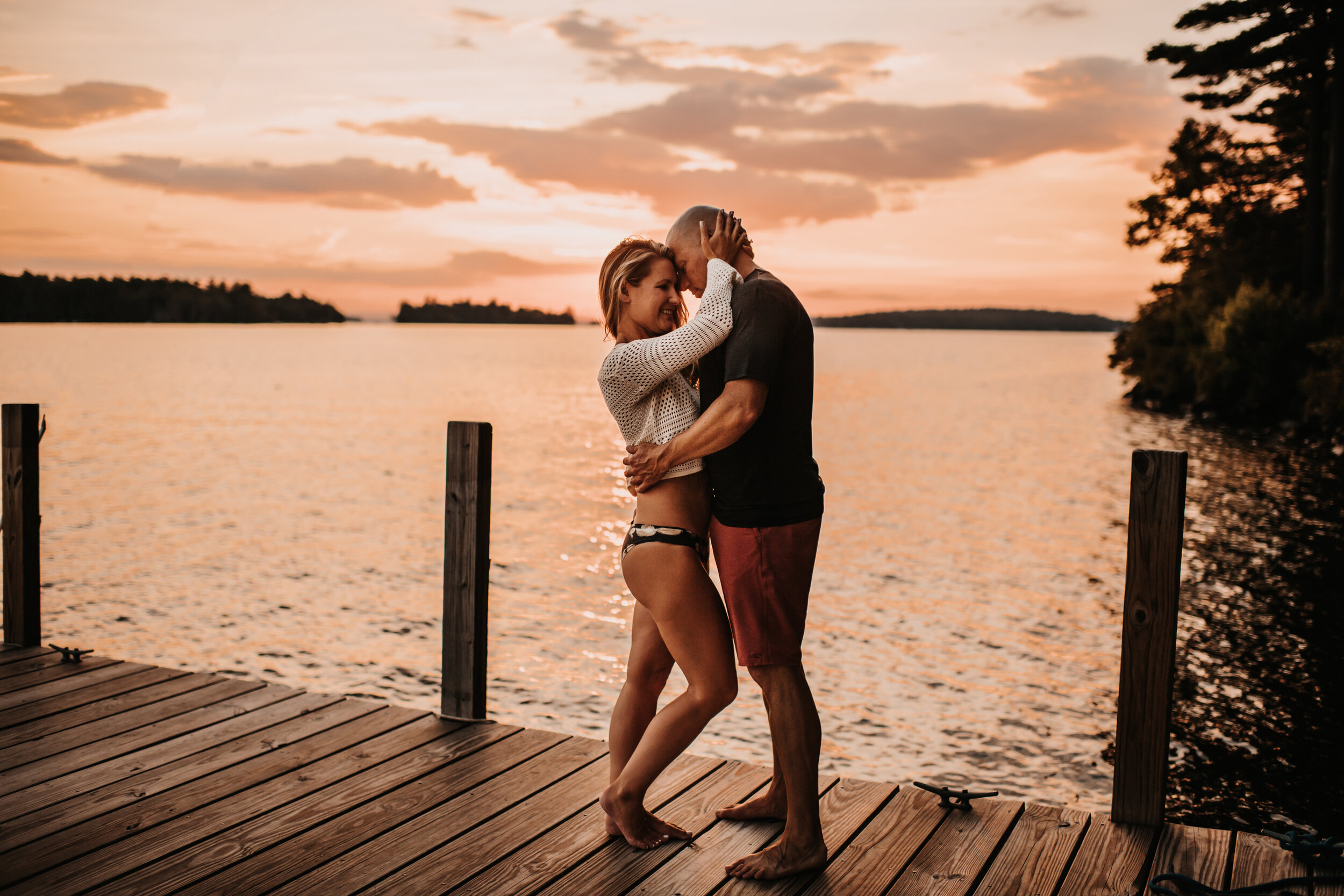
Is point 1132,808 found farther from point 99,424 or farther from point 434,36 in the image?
point 99,424

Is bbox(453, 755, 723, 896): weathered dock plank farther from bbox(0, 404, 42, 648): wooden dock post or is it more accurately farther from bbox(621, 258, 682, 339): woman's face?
bbox(0, 404, 42, 648): wooden dock post

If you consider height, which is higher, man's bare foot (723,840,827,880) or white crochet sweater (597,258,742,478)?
white crochet sweater (597,258,742,478)

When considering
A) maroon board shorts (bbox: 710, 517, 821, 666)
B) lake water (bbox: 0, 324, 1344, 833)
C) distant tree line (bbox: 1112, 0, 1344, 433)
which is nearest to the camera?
maroon board shorts (bbox: 710, 517, 821, 666)

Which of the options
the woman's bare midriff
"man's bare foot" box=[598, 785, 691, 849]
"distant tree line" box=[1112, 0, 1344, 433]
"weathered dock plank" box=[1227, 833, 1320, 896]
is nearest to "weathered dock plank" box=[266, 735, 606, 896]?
"man's bare foot" box=[598, 785, 691, 849]

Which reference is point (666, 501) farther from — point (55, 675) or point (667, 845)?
point (55, 675)

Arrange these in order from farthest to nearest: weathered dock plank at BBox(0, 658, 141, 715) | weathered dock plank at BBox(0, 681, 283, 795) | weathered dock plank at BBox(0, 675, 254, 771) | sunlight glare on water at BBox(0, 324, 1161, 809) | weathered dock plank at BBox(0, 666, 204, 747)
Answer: sunlight glare on water at BBox(0, 324, 1161, 809) → weathered dock plank at BBox(0, 658, 141, 715) → weathered dock plank at BBox(0, 666, 204, 747) → weathered dock plank at BBox(0, 675, 254, 771) → weathered dock plank at BBox(0, 681, 283, 795)

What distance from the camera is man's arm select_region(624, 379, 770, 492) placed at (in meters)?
3.00

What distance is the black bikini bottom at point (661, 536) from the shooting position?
10.4 feet

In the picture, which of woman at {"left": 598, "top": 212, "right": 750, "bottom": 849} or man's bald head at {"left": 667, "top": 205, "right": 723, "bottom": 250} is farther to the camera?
man's bald head at {"left": 667, "top": 205, "right": 723, "bottom": 250}

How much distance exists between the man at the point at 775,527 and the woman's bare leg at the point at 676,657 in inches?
3.2

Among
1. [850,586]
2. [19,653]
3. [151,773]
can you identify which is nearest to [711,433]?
[151,773]

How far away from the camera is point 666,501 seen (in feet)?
10.5

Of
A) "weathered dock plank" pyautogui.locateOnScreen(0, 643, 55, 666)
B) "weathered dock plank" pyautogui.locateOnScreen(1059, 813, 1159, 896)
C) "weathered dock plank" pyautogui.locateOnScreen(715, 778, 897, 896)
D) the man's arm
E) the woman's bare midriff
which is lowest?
"weathered dock plank" pyautogui.locateOnScreen(0, 643, 55, 666)

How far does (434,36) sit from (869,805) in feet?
104
